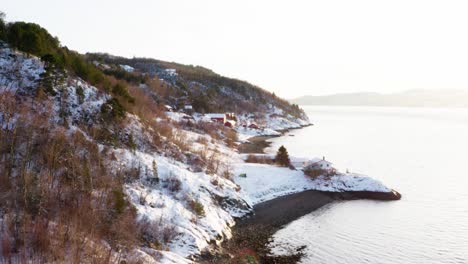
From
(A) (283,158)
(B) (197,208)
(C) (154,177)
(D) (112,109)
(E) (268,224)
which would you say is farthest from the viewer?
(A) (283,158)

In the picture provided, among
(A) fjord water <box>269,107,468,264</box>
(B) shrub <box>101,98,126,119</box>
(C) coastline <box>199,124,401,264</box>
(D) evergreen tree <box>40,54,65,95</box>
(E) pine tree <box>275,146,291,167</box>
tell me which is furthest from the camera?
(E) pine tree <box>275,146,291,167</box>

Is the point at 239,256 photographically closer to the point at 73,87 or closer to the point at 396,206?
the point at 73,87

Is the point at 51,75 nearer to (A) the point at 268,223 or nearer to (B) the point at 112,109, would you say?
(B) the point at 112,109

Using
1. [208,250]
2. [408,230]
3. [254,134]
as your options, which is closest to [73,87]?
[208,250]

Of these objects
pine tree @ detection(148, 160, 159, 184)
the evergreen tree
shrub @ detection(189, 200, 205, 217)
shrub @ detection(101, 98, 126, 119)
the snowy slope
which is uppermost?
the evergreen tree

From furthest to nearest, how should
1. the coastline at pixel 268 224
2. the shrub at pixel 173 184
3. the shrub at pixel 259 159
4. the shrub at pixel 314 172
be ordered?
the shrub at pixel 259 159
the shrub at pixel 314 172
the shrub at pixel 173 184
the coastline at pixel 268 224

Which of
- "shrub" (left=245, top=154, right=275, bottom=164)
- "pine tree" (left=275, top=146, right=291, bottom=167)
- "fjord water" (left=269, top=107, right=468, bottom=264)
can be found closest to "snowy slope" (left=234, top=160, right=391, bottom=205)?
"pine tree" (left=275, top=146, right=291, bottom=167)

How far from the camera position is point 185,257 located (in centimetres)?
1894

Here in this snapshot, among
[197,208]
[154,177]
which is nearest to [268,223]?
[197,208]

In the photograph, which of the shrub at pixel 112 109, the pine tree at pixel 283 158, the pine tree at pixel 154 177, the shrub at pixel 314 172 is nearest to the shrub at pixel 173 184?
the pine tree at pixel 154 177

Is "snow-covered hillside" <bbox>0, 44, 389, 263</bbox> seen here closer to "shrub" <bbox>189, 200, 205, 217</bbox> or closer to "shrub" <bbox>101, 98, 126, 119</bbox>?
"shrub" <bbox>189, 200, 205, 217</bbox>

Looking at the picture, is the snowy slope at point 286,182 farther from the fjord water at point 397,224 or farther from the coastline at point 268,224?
the fjord water at point 397,224

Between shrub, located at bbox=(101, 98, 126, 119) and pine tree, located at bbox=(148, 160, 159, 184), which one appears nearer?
pine tree, located at bbox=(148, 160, 159, 184)

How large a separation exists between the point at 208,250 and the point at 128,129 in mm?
14137
